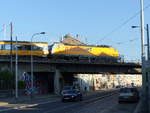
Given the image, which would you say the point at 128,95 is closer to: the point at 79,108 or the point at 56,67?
the point at 79,108

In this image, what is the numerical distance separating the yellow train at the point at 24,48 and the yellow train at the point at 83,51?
8.86ft

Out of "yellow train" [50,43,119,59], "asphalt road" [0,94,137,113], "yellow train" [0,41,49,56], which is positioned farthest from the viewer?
"yellow train" [50,43,119,59]

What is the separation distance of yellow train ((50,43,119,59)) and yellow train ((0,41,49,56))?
8.86 ft

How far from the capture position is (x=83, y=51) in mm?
77250

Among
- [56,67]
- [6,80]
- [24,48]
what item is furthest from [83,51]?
[6,80]

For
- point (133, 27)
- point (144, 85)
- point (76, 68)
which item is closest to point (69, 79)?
point (76, 68)

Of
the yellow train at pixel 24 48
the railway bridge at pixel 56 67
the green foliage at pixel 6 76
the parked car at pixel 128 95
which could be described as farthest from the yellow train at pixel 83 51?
the parked car at pixel 128 95

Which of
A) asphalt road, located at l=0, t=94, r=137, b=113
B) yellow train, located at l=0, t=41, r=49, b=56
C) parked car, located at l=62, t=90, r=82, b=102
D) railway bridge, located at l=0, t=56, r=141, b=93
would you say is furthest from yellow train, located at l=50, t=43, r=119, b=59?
Answer: asphalt road, located at l=0, t=94, r=137, b=113

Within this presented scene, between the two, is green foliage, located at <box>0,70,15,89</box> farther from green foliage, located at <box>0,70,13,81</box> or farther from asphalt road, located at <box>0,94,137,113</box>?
asphalt road, located at <box>0,94,137,113</box>

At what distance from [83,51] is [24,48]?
13416 millimetres

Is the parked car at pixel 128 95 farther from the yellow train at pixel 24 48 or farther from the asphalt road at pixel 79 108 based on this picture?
the yellow train at pixel 24 48

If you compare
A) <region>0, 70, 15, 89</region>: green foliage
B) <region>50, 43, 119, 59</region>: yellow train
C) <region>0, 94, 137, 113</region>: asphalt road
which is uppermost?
<region>50, 43, 119, 59</region>: yellow train

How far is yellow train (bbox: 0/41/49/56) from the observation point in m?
68.8

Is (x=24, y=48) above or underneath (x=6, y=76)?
above
